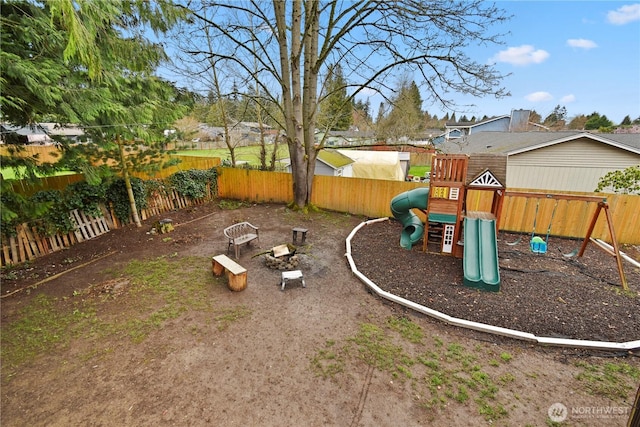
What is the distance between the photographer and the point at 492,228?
6.37 m

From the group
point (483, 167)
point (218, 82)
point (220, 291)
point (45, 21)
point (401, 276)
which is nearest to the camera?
point (45, 21)

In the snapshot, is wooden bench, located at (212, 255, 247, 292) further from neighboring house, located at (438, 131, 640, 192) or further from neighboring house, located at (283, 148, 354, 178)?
neighboring house, located at (283, 148, 354, 178)

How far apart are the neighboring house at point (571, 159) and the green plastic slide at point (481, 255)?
6539 mm

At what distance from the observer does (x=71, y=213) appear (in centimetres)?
746

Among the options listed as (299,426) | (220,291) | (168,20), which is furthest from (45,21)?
(299,426)

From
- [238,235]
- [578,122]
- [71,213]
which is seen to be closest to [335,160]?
[238,235]

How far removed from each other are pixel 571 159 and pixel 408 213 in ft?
35.0

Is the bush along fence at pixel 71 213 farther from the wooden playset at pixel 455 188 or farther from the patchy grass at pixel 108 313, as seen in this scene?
the wooden playset at pixel 455 188

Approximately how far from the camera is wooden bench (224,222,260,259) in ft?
23.2

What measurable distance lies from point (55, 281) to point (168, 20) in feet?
20.4

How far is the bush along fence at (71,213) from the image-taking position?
6242mm

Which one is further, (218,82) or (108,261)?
(218,82)

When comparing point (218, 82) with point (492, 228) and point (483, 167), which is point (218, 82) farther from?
point (492, 228)

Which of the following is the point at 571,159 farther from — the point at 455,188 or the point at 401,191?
the point at 455,188
